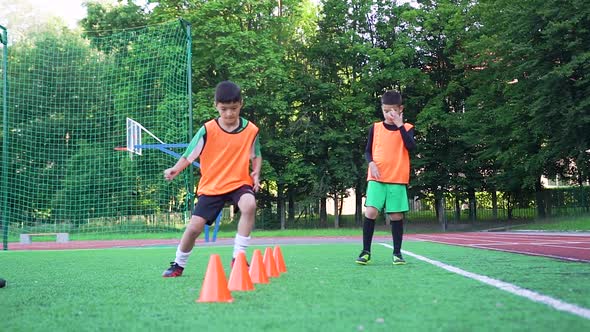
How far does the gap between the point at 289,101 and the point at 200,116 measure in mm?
5449

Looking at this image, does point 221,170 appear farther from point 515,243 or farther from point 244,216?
point 515,243

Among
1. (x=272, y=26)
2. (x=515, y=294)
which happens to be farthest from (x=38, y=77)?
(x=515, y=294)

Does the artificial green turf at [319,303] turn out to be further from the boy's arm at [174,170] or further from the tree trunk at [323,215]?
the tree trunk at [323,215]

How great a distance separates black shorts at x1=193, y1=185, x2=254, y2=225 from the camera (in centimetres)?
529

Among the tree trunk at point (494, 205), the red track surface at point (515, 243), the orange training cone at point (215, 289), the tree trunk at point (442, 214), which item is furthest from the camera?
the tree trunk at point (494, 205)

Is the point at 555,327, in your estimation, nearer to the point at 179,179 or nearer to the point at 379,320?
the point at 379,320

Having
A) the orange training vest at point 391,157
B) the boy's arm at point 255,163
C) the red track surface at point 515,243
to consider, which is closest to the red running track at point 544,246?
the red track surface at point 515,243

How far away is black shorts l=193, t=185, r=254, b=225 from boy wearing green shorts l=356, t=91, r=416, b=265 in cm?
167

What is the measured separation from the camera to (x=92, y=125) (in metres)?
26.6

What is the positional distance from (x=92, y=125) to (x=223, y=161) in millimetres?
22832

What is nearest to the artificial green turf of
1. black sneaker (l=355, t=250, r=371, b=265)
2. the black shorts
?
the black shorts

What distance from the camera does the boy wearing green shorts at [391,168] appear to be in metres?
6.43

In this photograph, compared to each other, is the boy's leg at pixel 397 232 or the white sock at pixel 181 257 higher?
the boy's leg at pixel 397 232

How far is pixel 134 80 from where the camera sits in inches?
998
